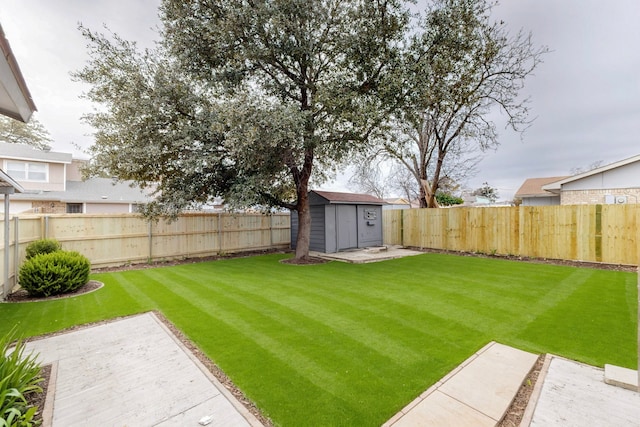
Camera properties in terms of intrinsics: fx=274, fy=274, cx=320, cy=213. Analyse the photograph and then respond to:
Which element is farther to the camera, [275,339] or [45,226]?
[45,226]

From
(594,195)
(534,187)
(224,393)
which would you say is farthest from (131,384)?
(534,187)

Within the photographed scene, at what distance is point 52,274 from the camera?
540cm

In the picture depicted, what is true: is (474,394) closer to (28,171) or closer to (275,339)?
(275,339)

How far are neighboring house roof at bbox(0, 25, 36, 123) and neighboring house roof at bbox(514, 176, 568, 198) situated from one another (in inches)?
858

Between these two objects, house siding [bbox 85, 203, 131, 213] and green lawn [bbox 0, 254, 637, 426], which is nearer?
green lawn [bbox 0, 254, 637, 426]

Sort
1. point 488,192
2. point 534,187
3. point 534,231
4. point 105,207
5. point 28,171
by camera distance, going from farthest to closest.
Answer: point 488,192
point 534,187
point 105,207
point 28,171
point 534,231

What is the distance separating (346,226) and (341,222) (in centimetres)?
34

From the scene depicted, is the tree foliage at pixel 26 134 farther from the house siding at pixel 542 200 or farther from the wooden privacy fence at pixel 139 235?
the house siding at pixel 542 200

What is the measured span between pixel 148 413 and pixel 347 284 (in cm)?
448

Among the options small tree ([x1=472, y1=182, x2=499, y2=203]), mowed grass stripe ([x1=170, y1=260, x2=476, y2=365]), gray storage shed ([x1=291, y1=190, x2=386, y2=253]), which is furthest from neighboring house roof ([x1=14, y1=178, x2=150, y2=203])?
small tree ([x1=472, y1=182, x2=499, y2=203])

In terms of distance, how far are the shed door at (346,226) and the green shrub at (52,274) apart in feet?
25.3

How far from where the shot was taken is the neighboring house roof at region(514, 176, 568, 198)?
17445mm

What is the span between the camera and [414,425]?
6.77 ft

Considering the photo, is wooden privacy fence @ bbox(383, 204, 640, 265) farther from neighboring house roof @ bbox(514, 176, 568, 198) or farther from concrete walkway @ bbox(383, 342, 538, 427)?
neighboring house roof @ bbox(514, 176, 568, 198)
